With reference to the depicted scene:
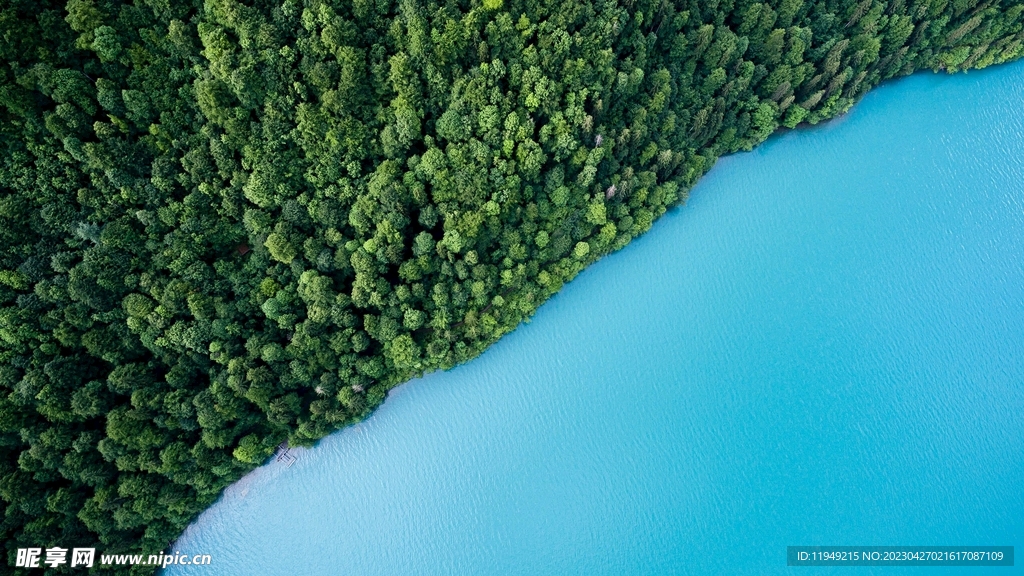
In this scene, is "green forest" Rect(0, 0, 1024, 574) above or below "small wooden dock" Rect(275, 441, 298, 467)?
above

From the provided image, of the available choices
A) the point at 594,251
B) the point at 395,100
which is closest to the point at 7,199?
the point at 395,100

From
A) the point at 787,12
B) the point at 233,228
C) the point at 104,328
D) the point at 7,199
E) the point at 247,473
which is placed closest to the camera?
the point at 7,199

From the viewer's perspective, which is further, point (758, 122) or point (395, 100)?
point (758, 122)

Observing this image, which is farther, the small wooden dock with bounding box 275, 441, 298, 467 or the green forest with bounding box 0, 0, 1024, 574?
the small wooden dock with bounding box 275, 441, 298, 467

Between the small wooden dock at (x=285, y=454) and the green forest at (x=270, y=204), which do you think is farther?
the small wooden dock at (x=285, y=454)

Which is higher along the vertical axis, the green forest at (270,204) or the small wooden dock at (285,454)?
the green forest at (270,204)

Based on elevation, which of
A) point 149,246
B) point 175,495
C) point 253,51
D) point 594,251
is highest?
point 253,51

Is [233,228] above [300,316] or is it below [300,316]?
above

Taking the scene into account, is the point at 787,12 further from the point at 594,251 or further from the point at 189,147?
the point at 189,147
